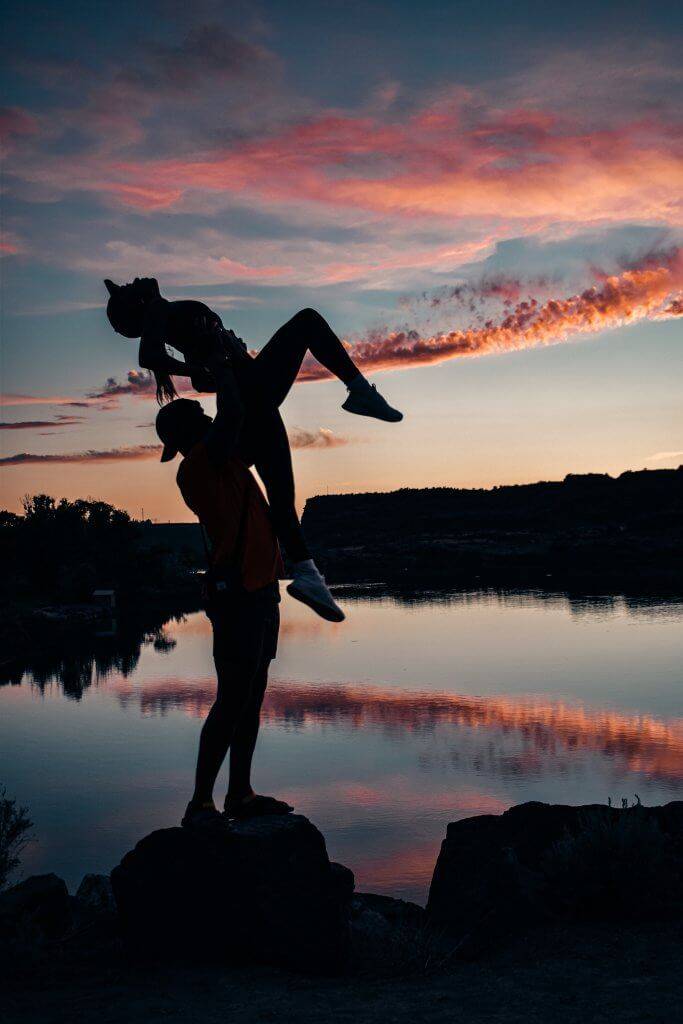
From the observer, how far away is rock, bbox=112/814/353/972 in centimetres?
532

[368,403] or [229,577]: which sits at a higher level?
[368,403]

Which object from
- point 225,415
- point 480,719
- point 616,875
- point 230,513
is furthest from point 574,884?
point 480,719

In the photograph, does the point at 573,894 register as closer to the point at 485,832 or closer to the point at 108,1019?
the point at 485,832

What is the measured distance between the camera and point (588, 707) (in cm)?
2462

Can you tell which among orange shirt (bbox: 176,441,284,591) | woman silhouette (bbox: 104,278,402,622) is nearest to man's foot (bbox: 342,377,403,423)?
woman silhouette (bbox: 104,278,402,622)

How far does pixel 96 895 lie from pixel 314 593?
16.0 feet

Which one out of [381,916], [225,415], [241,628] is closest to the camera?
[225,415]

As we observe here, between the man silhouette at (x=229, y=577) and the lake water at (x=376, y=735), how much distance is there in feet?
21.3

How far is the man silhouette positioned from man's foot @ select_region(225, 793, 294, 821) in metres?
0.09

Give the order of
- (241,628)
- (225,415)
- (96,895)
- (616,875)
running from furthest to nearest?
(96,895) → (616,875) → (241,628) → (225,415)

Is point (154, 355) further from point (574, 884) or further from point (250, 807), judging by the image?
point (574, 884)

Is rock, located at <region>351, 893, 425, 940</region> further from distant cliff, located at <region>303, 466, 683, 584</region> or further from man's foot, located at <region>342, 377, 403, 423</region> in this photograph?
distant cliff, located at <region>303, 466, 683, 584</region>

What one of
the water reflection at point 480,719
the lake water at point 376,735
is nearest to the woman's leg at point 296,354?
the lake water at point 376,735

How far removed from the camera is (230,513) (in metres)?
5.09
